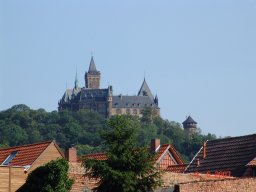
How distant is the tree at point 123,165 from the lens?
1412 inches

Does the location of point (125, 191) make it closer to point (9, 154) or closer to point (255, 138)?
point (255, 138)

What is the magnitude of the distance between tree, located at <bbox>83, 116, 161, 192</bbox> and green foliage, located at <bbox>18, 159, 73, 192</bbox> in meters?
2.46

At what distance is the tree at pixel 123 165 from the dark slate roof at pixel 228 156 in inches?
571

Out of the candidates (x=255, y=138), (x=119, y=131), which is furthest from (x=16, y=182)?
(x=255, y=138)

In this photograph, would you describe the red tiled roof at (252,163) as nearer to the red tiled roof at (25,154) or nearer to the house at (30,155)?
the house at (30,155)

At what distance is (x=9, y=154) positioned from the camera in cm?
5603

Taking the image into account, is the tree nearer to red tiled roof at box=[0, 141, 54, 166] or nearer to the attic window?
red tiled roof at box=[0, 141, 54, 166]

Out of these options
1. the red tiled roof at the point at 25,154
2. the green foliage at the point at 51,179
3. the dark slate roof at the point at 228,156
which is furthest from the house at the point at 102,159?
the dark slate roof at the point at 228,156

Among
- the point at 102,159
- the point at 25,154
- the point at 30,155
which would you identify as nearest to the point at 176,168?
the point at 30,155

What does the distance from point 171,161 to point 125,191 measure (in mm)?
28534

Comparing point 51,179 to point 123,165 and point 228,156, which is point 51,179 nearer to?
point 123,165

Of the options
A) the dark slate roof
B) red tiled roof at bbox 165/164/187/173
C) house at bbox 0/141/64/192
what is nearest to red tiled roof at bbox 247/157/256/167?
the dark slate roof

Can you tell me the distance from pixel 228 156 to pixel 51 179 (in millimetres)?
15934

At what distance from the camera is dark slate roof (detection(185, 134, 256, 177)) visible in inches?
2040
